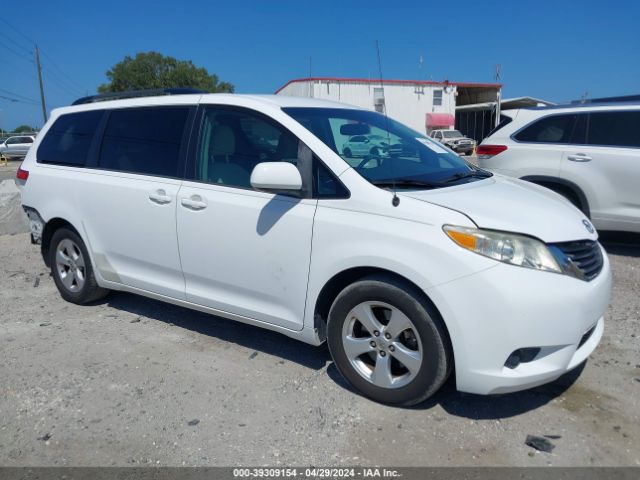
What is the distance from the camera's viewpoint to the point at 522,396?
3223mm

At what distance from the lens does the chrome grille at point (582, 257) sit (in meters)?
2.81

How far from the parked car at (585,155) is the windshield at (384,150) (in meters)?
2.81

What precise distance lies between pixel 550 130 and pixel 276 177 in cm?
465

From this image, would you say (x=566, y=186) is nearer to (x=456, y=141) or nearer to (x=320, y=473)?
(x=320, y=473)

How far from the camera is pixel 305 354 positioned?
3863 mm

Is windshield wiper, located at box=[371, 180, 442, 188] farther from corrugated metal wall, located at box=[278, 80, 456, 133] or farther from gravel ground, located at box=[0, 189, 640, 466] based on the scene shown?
corrugated metal wall, located at box=[278, 80, 456, 133]

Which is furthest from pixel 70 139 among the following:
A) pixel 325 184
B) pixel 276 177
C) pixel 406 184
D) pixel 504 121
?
pixel 504 121

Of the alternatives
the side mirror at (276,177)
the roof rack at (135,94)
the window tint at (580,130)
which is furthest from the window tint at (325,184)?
the window tint at (580,130)

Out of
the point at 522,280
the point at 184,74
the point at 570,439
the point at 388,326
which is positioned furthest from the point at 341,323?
the point at 184,74

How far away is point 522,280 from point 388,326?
761mm

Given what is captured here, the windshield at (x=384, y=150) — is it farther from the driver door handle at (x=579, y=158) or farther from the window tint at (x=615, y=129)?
the window tint at (x=615, y=129)

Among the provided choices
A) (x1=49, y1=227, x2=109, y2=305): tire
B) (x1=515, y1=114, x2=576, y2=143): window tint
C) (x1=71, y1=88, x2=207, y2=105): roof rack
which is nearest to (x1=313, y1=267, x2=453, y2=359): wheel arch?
(x1=71, y1=88, x2=207, y2=105): roof rack

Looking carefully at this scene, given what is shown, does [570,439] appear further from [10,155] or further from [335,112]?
[10,155]

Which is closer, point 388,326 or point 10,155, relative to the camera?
point 388,326
